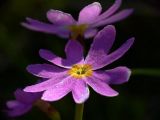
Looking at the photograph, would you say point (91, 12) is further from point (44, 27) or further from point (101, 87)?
point (101, 87)

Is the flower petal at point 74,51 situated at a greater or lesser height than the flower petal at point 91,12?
lesser

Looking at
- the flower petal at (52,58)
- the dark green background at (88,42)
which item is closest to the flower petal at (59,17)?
the flower petal at (52,58)

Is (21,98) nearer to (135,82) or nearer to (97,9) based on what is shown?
(97,9)

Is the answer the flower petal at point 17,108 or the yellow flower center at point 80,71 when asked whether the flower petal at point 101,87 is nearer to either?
the yellow flower center at point 80,71

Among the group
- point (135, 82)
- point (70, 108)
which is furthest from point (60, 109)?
point (135, 82)

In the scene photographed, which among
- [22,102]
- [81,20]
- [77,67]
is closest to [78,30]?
[81,20]

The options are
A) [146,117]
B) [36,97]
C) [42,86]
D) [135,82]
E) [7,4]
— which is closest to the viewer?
[42,86]

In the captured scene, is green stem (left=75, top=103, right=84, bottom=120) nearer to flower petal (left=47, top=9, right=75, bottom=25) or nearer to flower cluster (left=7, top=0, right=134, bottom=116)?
flower cluster (left=7, top=0, right=134, bottom=116)
